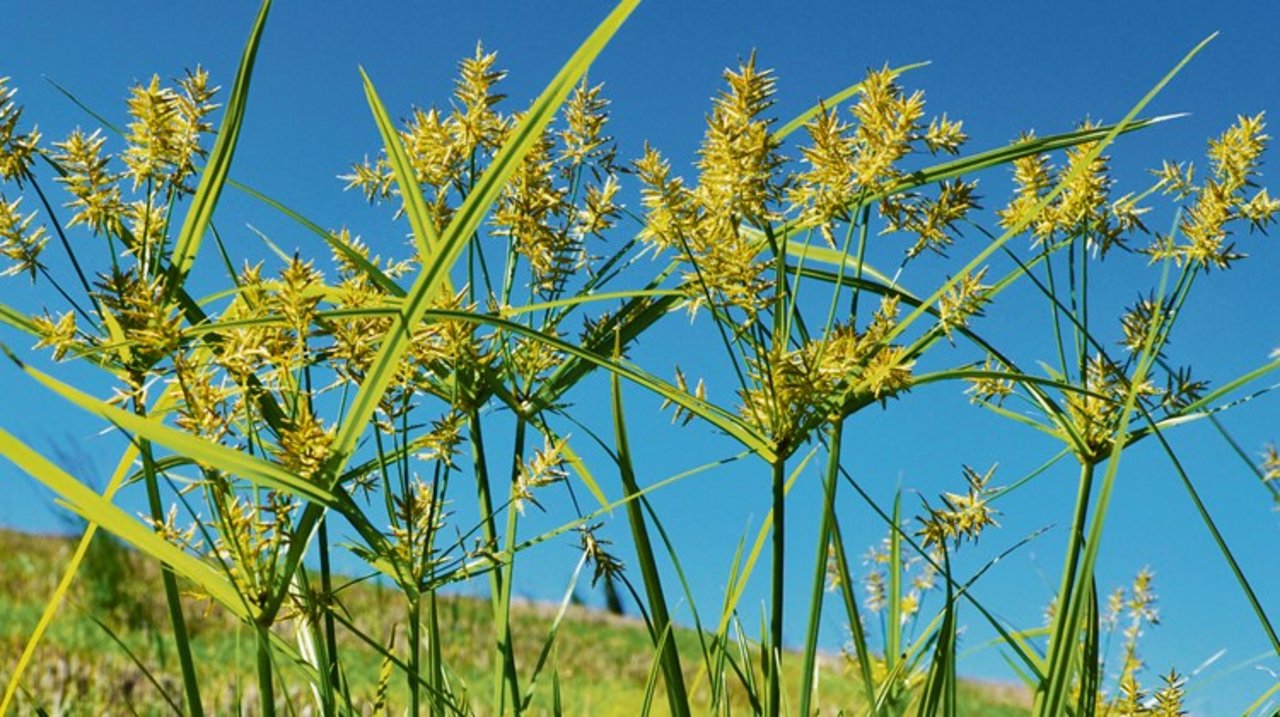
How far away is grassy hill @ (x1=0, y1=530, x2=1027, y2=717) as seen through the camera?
5.08m

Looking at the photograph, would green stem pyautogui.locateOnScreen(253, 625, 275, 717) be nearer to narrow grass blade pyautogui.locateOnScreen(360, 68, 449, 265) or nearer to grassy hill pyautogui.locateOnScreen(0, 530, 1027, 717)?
grassy hill pyautogui.locateOnScreen(0, 530, 1027, 717)

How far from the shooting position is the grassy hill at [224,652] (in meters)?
5.08

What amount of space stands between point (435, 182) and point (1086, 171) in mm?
1071

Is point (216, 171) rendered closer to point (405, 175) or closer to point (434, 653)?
point (405, 175)

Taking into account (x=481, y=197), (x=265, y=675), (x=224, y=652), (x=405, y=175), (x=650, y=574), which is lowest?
(x=265, y=675)

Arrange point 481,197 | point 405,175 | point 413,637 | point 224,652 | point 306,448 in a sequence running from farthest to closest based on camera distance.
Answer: point 224,652, point 413,637, point 405,175, point 306,448, point 481,197

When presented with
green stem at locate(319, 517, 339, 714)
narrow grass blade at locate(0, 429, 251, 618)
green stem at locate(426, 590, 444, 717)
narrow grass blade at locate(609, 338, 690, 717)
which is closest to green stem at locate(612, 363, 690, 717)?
narrow grass blade at locate(609, 338, 690, 717)

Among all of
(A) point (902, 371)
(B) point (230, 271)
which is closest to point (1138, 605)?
(A) point (902, 371)

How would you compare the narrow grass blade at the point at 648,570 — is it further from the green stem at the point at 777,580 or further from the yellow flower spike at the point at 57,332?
the yellow flower spike at the point at 57,332

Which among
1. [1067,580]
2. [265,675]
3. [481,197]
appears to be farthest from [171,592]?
[1067,580]

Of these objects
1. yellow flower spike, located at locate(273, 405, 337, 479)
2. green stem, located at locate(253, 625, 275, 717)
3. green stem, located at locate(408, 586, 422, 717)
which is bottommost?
green stem, located at locate(253, 625, 275, 717)

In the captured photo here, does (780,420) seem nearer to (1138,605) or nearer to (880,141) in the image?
(880,141)

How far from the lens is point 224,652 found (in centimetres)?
766

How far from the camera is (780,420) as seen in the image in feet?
5.22
